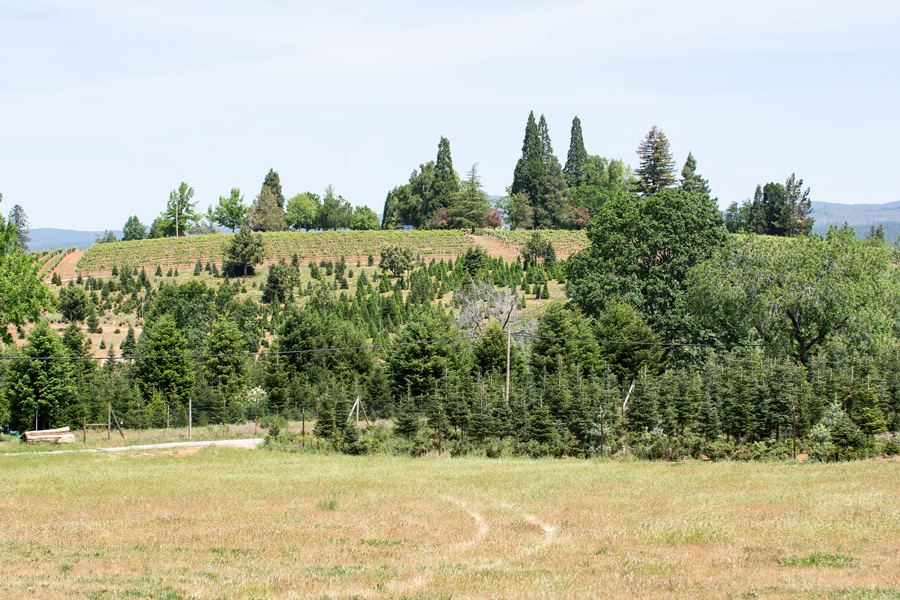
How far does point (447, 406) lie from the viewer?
34.7 meters

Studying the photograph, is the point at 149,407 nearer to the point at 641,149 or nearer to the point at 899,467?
the point at 899,467

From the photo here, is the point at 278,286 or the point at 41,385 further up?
the point at 278,286

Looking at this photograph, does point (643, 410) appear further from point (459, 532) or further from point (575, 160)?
point (575, 160)

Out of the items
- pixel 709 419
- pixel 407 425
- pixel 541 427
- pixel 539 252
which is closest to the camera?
pixel 709 419

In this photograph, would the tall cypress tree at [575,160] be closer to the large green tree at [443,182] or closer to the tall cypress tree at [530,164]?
the tall cypress tree at [530,164]

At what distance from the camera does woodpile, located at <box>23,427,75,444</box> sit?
119ft

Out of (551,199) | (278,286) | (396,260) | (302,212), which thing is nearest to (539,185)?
(551,199)

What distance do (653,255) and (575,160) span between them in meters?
75.7

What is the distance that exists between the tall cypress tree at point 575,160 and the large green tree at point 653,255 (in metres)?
71.2

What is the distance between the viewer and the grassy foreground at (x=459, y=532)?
1228 cm

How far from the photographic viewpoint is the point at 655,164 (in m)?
99.4

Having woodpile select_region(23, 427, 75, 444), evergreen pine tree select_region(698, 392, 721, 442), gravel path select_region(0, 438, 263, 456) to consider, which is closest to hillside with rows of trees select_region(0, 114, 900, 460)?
evergreen pine tree select_region(698, 392, 721, 442)

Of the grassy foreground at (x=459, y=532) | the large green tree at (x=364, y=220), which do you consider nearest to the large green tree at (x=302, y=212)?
the large green tree at (x=364, y=220)

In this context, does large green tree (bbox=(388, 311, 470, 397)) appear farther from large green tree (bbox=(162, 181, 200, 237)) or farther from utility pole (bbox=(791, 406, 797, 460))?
large green tree (bbox=(162, 181, 200, 237))
